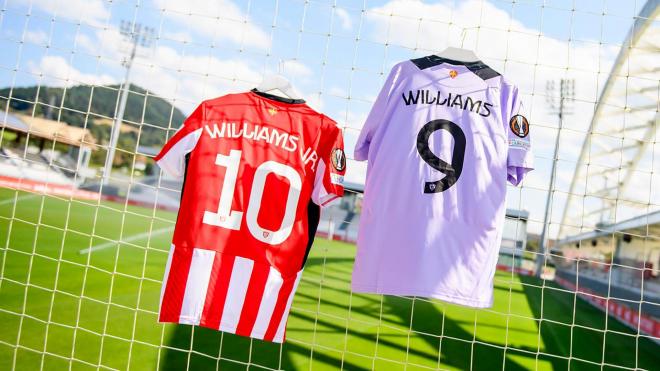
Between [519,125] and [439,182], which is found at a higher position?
[519,125]

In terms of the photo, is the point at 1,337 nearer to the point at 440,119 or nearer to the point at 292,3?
the point at 292,3

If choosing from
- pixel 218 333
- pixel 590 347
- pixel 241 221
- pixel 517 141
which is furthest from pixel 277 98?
pixel 590 347

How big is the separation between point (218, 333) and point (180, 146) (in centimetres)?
236

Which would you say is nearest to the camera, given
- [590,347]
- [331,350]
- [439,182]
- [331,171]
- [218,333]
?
[439,182]

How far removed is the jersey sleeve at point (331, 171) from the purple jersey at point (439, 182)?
4.3 inches

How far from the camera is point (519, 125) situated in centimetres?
192

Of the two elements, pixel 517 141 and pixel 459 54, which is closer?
pixel 517 141

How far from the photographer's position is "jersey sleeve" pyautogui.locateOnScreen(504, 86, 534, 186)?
1.89 m

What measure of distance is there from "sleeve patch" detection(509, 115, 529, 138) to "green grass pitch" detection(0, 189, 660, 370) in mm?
717

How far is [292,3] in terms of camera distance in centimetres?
246

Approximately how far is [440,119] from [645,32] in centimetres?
1482

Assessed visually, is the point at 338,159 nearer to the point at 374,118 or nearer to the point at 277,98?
the point at 374,118

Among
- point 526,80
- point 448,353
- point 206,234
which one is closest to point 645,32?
point 448,353

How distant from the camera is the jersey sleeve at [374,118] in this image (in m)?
1.95
